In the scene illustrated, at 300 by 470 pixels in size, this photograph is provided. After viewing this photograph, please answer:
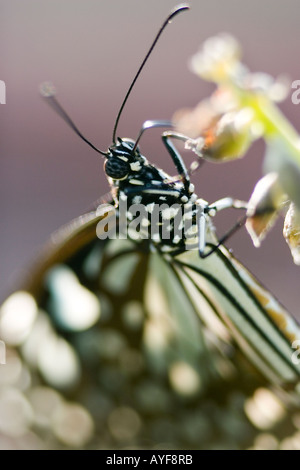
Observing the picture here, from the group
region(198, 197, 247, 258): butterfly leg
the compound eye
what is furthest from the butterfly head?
region(198, 197, 247, 258): butterfly leg

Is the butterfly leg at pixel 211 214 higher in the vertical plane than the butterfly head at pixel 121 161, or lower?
lower

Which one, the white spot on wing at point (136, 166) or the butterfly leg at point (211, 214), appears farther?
the white spot on wing at point (136, 166)

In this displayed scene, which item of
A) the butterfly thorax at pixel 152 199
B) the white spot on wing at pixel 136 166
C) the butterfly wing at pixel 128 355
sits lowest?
the butterfly wing at pixel 128 355

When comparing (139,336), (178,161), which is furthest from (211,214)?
(139,336)

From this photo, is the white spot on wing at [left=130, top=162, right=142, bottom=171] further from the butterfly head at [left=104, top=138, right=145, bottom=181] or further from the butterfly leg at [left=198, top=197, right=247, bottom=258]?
the butterfly leg at [left=198, top=197, right=247, bottom=258]

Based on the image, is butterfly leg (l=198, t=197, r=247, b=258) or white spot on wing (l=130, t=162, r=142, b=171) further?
white spot on wing (l=130, t=162, r=142, b=171)

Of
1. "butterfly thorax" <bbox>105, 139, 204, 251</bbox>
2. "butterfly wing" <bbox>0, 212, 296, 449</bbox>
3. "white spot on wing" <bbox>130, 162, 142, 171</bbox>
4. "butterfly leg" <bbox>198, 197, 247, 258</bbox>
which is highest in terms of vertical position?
"white spot on wing" <bbox>130, 162, 142, 171</bbox>

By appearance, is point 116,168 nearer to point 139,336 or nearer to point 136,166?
point 136,166

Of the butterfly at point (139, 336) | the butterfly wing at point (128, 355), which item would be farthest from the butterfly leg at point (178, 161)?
the butterfly wing at point (128, 355)

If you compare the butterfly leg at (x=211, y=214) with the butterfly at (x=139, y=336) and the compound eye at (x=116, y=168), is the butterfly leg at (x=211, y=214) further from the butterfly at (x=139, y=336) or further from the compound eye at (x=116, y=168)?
the compound eye at (x=116, y=168)
